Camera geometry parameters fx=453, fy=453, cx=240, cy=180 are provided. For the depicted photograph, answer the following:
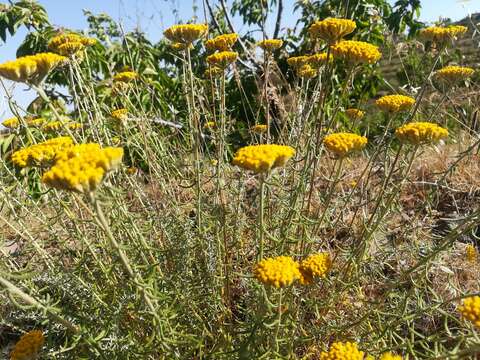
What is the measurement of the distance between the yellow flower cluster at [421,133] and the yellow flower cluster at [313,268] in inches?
20.5

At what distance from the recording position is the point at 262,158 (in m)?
1.30

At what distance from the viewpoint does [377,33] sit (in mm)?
4801

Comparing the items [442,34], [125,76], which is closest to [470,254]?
[442,34]

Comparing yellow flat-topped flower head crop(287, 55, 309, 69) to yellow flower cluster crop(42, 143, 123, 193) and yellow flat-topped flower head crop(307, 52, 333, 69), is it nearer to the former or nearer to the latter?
yellow flat-topped flower head crop(307, 52, 333, 69)

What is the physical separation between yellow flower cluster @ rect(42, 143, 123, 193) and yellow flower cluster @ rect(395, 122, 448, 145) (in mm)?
986

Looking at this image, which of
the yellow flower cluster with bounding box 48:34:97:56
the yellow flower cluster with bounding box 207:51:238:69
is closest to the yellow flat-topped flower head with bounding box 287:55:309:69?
the yellow flower cluster with bounding box 207:51:238:69

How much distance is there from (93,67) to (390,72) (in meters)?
8.70

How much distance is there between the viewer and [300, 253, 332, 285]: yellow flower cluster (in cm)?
144

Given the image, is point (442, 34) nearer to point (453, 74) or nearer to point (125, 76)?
point (453, 74)

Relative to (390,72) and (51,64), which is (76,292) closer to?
(51,64)

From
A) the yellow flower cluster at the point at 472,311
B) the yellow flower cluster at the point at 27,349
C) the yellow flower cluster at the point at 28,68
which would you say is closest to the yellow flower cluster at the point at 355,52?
the yellow flower cluster at the point at 472,311

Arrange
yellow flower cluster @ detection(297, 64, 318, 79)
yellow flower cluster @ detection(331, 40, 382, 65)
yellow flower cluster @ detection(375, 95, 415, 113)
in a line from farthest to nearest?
1. yellow flower cluster @ detection(297, 64, 318, 79)
2. yellow flower cluster @ detection(375, 95, 415, 113)
3. yellow flower cluster @ detection(331, 40, 382, 65)

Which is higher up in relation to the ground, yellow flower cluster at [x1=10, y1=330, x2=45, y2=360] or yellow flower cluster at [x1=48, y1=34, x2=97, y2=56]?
yellow flower cluster at [x1=48, y1=34, x2=97, y2=56]

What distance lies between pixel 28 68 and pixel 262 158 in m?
0.97
